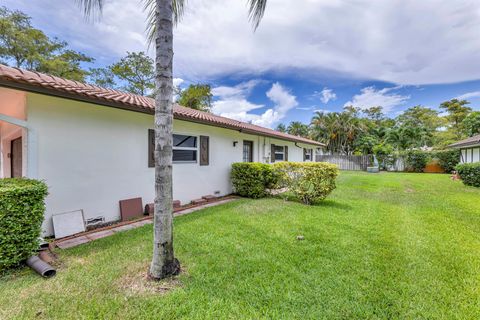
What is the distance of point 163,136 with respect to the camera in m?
3.03

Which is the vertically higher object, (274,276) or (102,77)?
(102,77)

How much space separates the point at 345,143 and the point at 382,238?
2890 cm

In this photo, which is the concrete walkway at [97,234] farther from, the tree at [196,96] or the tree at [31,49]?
the tree at [196,96]

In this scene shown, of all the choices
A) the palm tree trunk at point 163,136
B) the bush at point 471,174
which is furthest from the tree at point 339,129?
the palm tree trunk at point 163,136

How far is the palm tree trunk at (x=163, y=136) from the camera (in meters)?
3.02

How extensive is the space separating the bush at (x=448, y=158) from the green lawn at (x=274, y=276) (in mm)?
21701

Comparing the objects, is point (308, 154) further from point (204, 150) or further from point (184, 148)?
point (184, 148)

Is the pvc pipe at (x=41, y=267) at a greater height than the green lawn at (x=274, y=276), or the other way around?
the pvc pipe at (x=41, y=267)

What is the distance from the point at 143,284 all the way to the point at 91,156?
3.77 m

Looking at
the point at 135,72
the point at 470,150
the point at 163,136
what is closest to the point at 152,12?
the point at 163,136

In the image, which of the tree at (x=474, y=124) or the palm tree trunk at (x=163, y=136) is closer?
the palm tree trunk at (x=163, y=136)

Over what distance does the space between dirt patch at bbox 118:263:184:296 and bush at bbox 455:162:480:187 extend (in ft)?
55.0

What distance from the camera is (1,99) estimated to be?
5027 mm

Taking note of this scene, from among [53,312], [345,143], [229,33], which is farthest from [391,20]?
[345,143]
